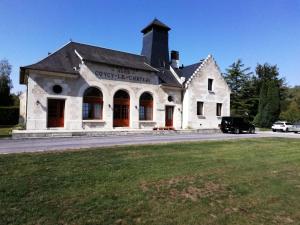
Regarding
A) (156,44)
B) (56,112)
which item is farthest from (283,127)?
(56,112)

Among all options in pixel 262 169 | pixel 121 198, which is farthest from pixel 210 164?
pixel 121 198

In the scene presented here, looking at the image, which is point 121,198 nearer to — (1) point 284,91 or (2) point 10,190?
(2) point 10,190

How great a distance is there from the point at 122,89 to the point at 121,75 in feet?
4.29

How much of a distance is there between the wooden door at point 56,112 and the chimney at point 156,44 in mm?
12257

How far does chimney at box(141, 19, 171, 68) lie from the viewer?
29641 millimetres

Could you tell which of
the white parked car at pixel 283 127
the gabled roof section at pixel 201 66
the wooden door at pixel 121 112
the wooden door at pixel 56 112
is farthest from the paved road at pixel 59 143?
the white parked car at pixel 283 127

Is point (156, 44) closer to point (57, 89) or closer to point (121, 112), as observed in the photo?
point (121, 112)

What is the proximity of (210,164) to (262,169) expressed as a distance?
1.72m

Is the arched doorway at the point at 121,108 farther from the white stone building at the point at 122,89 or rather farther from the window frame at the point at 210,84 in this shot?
the window frame at the point at 210,84

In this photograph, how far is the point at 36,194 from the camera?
5535 mm

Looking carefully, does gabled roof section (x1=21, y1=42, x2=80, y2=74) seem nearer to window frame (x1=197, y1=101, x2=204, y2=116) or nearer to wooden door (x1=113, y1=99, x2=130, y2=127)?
wooden door (x1=113, y1=99, x2=130, y2=127)

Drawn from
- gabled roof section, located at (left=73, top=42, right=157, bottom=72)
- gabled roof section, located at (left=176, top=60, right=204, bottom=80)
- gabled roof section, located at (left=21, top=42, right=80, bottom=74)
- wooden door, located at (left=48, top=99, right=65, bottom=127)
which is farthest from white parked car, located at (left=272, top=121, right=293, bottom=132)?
wooden door, located at (left=48, top=99, right=65, bottom=127)

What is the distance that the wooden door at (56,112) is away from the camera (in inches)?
800

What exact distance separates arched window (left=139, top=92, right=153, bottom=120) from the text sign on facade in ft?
5.18
